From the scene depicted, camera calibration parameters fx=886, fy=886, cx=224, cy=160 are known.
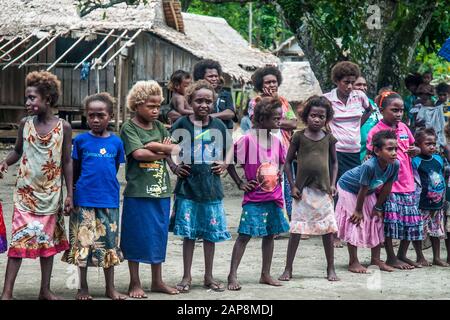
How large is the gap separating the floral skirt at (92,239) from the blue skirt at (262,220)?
111 centimetres

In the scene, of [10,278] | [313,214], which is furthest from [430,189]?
[10,278]

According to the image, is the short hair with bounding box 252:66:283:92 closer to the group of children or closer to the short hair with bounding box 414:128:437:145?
the group of children

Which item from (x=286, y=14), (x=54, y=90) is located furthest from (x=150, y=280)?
(x=286, y=14)

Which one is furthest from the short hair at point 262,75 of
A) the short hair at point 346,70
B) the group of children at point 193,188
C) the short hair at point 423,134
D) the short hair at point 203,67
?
the short hair at point 423,134

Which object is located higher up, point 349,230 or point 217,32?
point 217,32

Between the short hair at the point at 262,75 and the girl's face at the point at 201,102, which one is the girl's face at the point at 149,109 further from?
the short hair at the point at 262,75

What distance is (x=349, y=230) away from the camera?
761 centimetres

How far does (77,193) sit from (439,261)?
135 inches

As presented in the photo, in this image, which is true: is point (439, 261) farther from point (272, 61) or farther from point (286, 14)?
point (272, 61)

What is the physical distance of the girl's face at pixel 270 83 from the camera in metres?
8.12

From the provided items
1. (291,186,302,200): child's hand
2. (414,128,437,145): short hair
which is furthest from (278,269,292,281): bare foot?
(414,128,437,145): short hair

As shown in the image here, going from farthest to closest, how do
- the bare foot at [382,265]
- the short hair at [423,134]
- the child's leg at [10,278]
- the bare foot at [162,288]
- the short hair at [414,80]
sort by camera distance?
the short hair at [414,80] < the short hair at [423,134] < the bare foot at [382,265] < the bare foot at [162,288] < the child's leg at [10,278]

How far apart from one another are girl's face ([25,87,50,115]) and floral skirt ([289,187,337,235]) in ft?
7.33

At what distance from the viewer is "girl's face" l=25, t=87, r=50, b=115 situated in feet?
19.8
